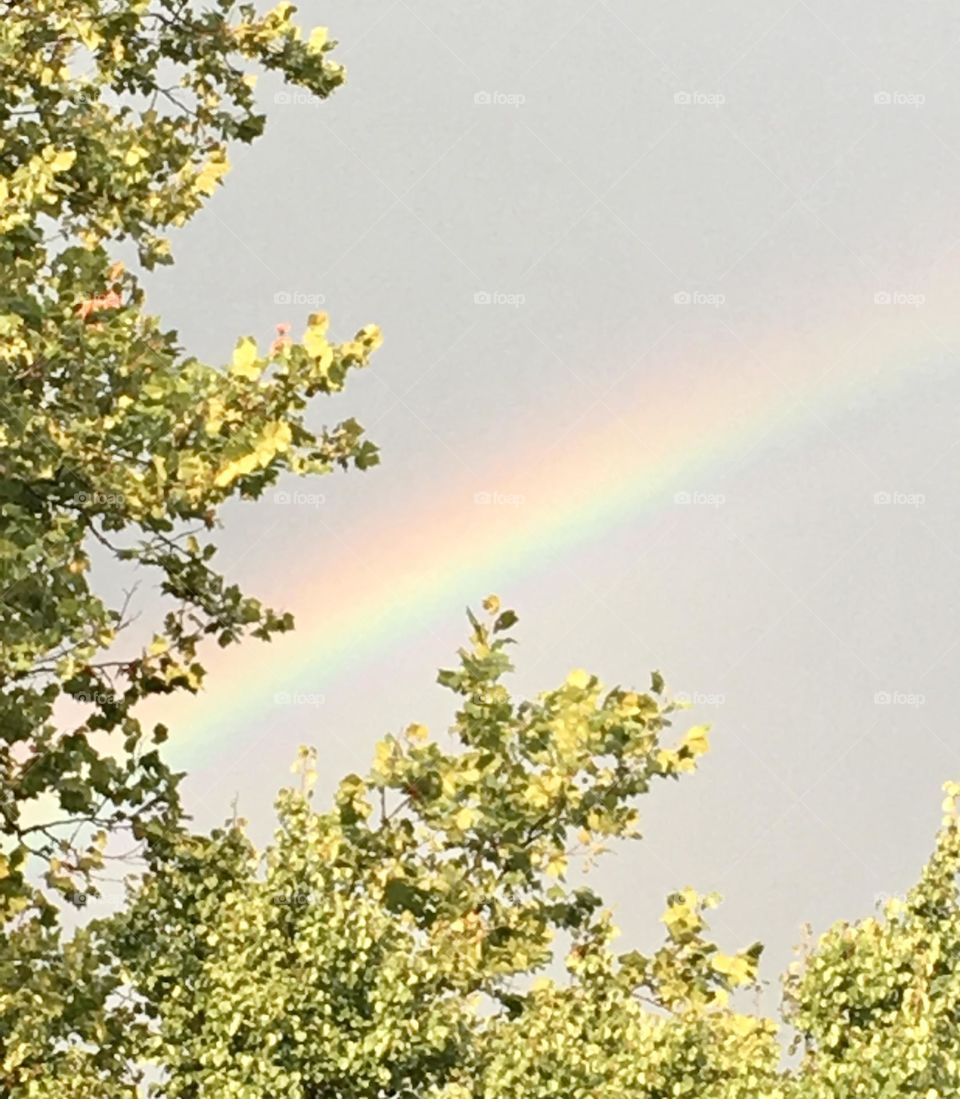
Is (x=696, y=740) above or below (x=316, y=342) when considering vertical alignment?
below

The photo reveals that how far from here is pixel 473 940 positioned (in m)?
10.6

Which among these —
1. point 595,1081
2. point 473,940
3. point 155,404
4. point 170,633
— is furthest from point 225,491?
point 595,1081

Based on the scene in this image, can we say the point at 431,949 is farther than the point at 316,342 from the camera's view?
Yes

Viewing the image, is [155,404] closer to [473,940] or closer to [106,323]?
[106,323]

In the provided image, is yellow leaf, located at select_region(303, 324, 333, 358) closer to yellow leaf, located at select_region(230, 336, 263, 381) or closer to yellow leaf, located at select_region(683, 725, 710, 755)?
yellow leaf, located at select_region(230, 336, 263, 381)

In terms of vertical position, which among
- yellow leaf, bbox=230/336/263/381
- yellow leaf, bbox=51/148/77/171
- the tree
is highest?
yellow leaf, bbox=51/148/77/171

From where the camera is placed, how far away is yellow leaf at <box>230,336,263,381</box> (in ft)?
33.8

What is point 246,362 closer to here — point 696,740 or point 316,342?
point 316,342

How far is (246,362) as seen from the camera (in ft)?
33.9

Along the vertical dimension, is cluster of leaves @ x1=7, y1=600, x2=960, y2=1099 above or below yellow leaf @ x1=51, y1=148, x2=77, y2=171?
below

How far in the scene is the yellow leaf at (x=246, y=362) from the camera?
1030cm

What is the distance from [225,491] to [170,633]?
5.93 ft

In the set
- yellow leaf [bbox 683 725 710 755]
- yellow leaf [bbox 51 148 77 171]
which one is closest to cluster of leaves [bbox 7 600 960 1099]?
yellow leaf [bbox 683 725 710 755]

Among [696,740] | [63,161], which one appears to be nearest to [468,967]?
[696,740]
